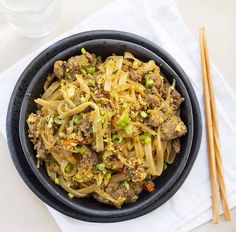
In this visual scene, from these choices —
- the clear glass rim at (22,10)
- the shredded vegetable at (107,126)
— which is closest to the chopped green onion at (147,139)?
the shredded vegetable at (107,126)

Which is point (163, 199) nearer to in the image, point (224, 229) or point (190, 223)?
point (190, 223)

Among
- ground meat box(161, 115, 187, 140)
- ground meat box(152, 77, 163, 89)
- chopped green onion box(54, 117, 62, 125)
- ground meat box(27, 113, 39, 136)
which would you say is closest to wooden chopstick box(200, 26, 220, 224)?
ground meat box(161, 115, 187, 140)

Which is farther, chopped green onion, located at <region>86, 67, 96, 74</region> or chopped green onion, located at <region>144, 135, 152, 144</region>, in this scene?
chopped green onion, located at <region>86, 67, 96, 74</region>

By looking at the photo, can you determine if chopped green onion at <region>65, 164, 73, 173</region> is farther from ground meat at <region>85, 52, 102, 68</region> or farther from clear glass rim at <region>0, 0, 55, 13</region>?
clear glass rim at <region>0, 0, 55, 13</region>

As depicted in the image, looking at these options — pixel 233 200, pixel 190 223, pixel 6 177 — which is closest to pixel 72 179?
pixel 6 177

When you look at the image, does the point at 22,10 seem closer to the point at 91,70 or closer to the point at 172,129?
the point at 91,70

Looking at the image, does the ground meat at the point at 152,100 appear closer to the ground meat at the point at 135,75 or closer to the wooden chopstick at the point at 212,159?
the ground meat at the point at 135,75
